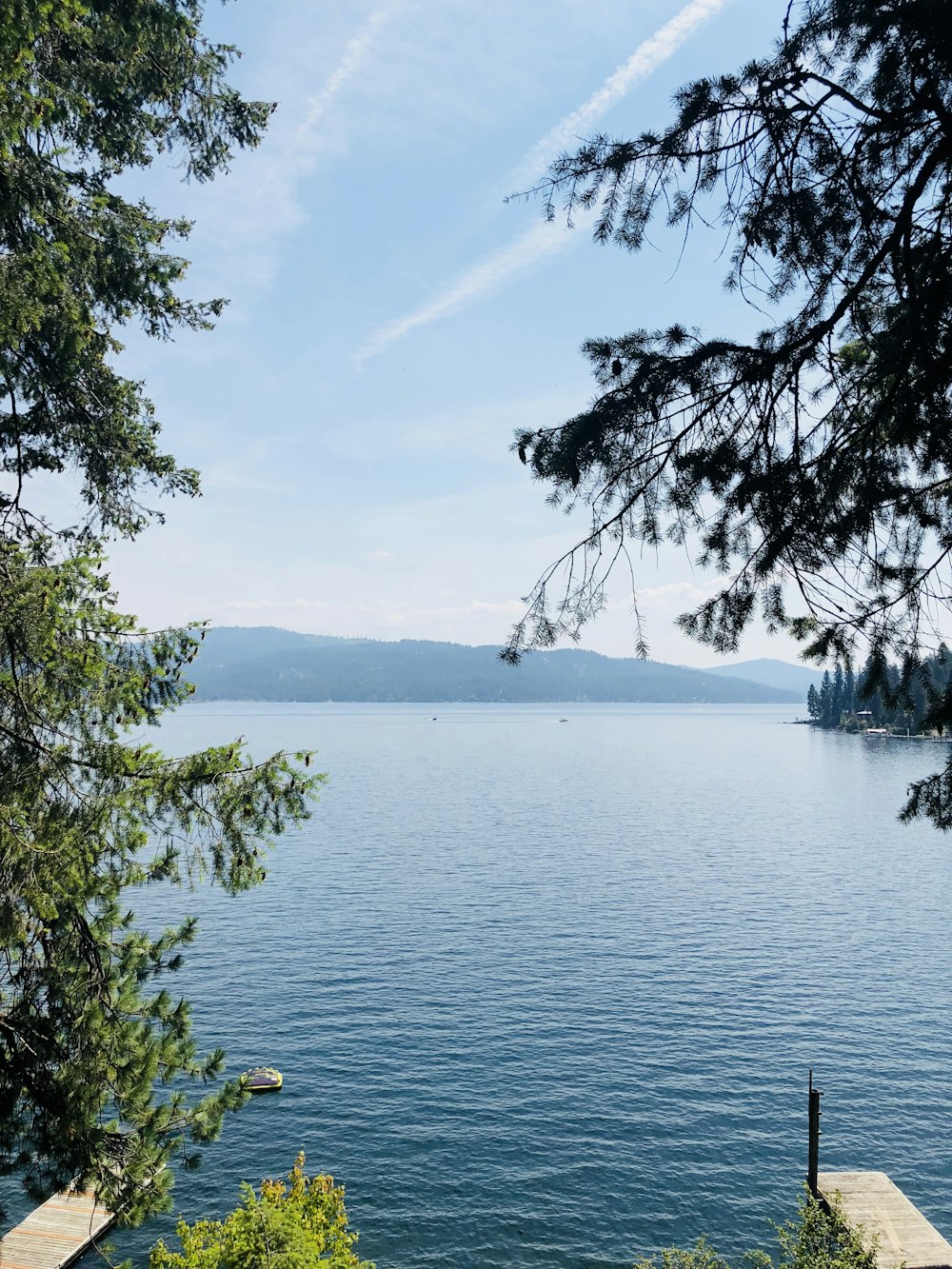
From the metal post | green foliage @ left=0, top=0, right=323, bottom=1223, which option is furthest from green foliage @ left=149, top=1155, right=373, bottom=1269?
the metal post

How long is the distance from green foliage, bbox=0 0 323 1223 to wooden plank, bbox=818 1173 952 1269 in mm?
17611

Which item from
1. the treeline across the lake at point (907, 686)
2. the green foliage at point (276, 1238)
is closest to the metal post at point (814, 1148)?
the green foliage at point (276, 1238)

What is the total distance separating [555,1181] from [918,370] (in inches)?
1018

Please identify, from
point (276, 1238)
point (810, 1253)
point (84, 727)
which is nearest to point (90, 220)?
point (84, 727)

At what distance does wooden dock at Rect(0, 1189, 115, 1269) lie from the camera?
21.3 m

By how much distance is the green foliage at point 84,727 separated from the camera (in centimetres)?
813

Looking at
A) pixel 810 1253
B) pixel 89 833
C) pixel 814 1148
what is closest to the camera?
pixel 89 833

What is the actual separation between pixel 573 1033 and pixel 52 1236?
61.2ft

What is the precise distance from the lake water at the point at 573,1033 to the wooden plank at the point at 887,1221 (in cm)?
121

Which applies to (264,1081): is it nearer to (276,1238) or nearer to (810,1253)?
(276,1238)

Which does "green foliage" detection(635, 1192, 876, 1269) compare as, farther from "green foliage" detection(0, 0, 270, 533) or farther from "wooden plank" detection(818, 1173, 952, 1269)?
"green foliage" detection(0, 0, 270, 533)

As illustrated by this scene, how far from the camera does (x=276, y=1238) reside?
15383 mm

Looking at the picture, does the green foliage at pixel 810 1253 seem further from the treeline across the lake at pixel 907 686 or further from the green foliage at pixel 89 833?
the treeline across the lake at pixel 907 686

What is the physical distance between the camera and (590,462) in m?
5.72
